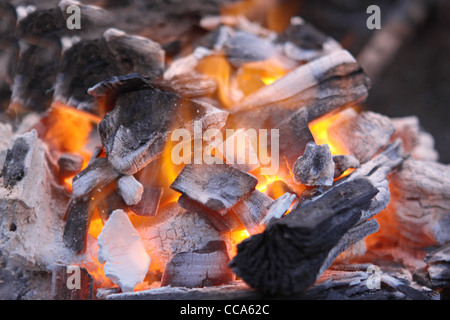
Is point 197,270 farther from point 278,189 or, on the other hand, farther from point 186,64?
point 186,64

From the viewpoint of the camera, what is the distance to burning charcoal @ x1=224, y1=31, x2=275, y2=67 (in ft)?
5.87

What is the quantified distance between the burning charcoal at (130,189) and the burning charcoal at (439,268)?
116 centimetres

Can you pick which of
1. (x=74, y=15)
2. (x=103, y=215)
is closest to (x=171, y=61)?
(x=74, y=15)

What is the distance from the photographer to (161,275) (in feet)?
4.17

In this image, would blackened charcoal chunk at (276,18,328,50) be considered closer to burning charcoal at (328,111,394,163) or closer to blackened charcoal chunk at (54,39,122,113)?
burning charcoal at (328,111,394,163)

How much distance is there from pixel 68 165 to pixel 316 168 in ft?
3.47

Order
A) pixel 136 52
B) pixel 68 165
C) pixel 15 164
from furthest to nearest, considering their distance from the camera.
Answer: pixel 136 52, pixel 68 165, pixel 15 164

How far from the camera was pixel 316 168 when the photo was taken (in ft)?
4.18

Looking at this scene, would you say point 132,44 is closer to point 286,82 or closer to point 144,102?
point 144,102

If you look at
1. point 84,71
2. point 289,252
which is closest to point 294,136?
point 289,252

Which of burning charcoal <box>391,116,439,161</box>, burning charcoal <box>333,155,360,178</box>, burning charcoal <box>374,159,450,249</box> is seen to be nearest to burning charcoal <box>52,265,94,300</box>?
burning charcoal <box>333,155,360,178</box>

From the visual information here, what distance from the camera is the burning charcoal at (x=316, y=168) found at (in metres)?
1.27

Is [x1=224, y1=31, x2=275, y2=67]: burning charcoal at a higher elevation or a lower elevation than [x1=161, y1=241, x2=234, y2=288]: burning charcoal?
higher
